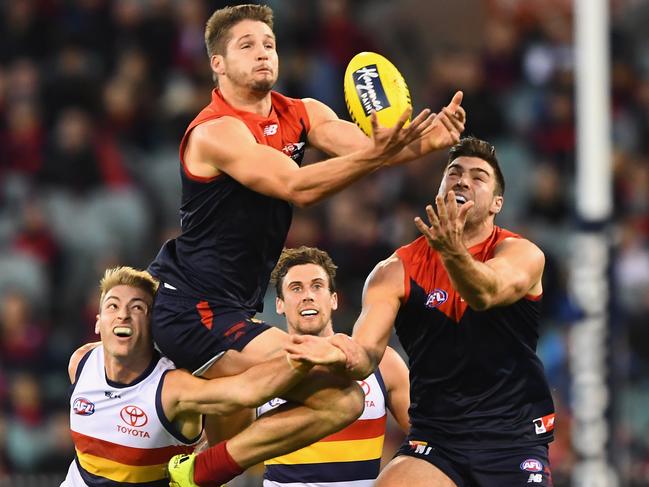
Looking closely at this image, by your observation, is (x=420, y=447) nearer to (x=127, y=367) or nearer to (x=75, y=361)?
(x=127, y=367)

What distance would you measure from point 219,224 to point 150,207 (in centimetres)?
607

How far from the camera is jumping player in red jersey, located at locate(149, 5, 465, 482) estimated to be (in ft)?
19.7

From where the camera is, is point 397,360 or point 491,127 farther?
point 491,127

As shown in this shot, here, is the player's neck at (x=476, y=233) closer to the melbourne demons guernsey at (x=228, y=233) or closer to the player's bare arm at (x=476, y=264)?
the player's bare arm at (x=476, y=264)

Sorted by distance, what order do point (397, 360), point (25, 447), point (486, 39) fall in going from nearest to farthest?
point (397, 360), point (25, 447), point (486, 39)

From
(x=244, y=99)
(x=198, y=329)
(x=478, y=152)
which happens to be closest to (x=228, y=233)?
(x=198, y=329)

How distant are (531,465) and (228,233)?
1705 millimetres

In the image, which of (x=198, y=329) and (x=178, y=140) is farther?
(x=178, y=140)

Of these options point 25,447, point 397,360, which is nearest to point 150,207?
point 25,447

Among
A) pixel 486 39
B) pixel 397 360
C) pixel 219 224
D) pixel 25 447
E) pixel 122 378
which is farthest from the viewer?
pixel 486 39

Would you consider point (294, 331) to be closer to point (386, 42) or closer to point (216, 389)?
point (216, 389)

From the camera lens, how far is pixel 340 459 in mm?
7012

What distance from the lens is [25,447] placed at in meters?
10.8

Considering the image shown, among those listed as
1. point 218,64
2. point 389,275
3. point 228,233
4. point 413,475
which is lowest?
point 413,475
